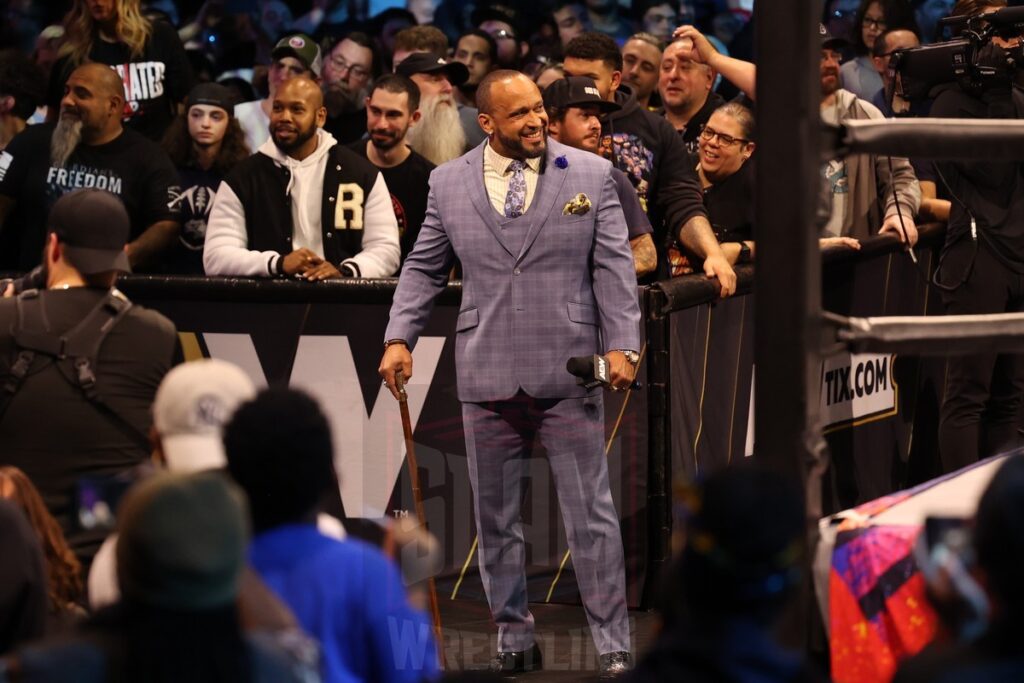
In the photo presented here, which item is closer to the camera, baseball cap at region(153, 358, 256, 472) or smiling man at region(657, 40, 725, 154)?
baseball cap at region(153, 358, 256, 472)

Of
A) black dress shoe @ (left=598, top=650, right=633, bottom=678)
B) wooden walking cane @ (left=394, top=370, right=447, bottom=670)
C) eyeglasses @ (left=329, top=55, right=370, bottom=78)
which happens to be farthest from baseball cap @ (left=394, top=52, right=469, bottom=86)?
black dress shoe @ (left=598, top=650, right=633, bottom=678)

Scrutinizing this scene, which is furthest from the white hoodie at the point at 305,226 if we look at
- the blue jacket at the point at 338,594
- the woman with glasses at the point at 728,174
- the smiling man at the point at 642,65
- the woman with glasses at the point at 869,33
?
the blue jacket at the point at 338,594

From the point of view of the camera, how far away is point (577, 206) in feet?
18.3

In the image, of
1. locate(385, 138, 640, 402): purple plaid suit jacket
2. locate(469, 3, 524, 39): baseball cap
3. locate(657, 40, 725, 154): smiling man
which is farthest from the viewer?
locate(469, 3, 524, 39): baseball cap

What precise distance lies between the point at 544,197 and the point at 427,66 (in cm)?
300

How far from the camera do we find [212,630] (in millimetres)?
2312

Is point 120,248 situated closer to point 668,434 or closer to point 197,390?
point 197,390

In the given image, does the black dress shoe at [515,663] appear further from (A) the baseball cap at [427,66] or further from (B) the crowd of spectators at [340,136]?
(A) the baseball cap at [427,66]

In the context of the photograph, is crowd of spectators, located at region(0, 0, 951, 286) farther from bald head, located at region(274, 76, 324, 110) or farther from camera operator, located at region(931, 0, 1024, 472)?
camera operator, located at region(931, 0, 1024, 472)

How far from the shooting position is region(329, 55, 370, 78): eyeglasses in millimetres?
9508

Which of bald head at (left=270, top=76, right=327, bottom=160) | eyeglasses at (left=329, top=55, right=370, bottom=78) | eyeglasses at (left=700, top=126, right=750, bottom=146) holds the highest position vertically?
eyeglasses at (left=329, top=55, right=370, bottom=78)

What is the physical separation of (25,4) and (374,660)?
1001cm

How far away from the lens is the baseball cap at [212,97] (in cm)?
820

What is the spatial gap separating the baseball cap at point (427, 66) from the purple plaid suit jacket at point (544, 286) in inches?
111
